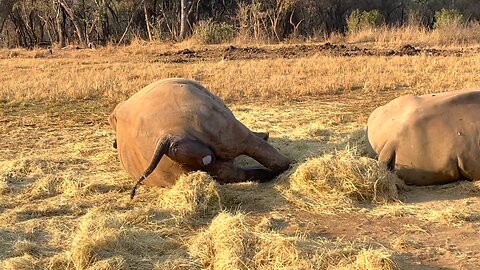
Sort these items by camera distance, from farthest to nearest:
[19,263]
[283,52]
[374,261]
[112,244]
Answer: [283,52] → [112,244] → [19,263] → [374,261]

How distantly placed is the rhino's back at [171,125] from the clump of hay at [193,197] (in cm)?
24

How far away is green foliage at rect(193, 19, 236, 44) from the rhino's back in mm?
16022

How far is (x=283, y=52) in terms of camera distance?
1603cm

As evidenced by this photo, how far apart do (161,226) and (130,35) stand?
78.7 ft

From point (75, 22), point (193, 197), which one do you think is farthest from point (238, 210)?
point (75, 22)

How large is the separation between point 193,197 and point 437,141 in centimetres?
203

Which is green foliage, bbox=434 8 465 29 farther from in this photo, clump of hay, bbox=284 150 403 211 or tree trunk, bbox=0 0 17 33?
tree trunk, bbox=0 0 17 33

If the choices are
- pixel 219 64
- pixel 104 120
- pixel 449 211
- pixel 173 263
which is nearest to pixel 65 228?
pixel 173 263

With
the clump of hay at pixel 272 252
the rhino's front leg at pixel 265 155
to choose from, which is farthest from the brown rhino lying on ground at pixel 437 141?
the clump of hay at pixel 272 252

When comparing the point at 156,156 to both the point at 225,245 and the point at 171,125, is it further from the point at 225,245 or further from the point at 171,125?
the point at 225,245

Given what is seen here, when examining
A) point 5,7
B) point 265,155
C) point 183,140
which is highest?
point 5,7

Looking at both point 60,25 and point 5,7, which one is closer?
point 60,25

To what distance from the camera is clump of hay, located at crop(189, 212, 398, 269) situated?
3562 mm

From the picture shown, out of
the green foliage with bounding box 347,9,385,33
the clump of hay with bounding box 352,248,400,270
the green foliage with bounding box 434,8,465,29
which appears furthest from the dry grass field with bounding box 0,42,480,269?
the green foliage with bounding box 347,9,385,33
